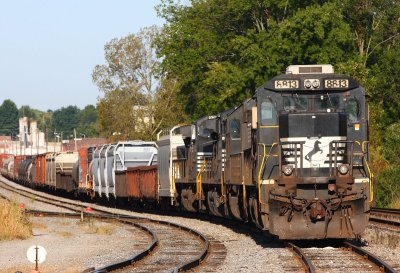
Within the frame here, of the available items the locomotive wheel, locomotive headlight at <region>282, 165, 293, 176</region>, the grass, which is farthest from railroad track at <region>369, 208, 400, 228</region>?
the grass

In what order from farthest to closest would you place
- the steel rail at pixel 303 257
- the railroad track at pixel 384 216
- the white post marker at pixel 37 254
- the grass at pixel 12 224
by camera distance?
the railroad track at pixel 384 216 → the grass at pixel 12 224 → the steel rail at pixel 303 257 → the white post marker at pixel 37 254

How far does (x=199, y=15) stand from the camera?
206 ft

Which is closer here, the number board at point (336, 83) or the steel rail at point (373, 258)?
the steel rail at point (373, 258)

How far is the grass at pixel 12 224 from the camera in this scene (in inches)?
971

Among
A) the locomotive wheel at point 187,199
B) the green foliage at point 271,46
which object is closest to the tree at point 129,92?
the green foliage at point 271,46

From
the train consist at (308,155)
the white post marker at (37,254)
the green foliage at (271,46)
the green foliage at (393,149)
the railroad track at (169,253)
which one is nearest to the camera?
the white post marker at (37,254)

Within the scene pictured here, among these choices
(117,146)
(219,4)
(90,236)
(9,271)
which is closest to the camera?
(9,271)

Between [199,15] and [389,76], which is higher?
[199,15]

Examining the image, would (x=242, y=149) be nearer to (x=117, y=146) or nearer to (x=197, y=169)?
(x=197, y=169)

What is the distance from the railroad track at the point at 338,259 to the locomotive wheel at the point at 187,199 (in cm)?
1132

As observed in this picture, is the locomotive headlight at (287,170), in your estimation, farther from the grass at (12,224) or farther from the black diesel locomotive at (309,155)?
the grass at (12,224)

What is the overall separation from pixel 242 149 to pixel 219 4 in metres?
40.7

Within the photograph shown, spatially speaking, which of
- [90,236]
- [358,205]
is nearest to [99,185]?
[90,236]

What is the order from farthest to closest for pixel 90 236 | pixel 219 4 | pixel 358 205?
pixel 219 4, pixel 90 236, pixel 358 205
